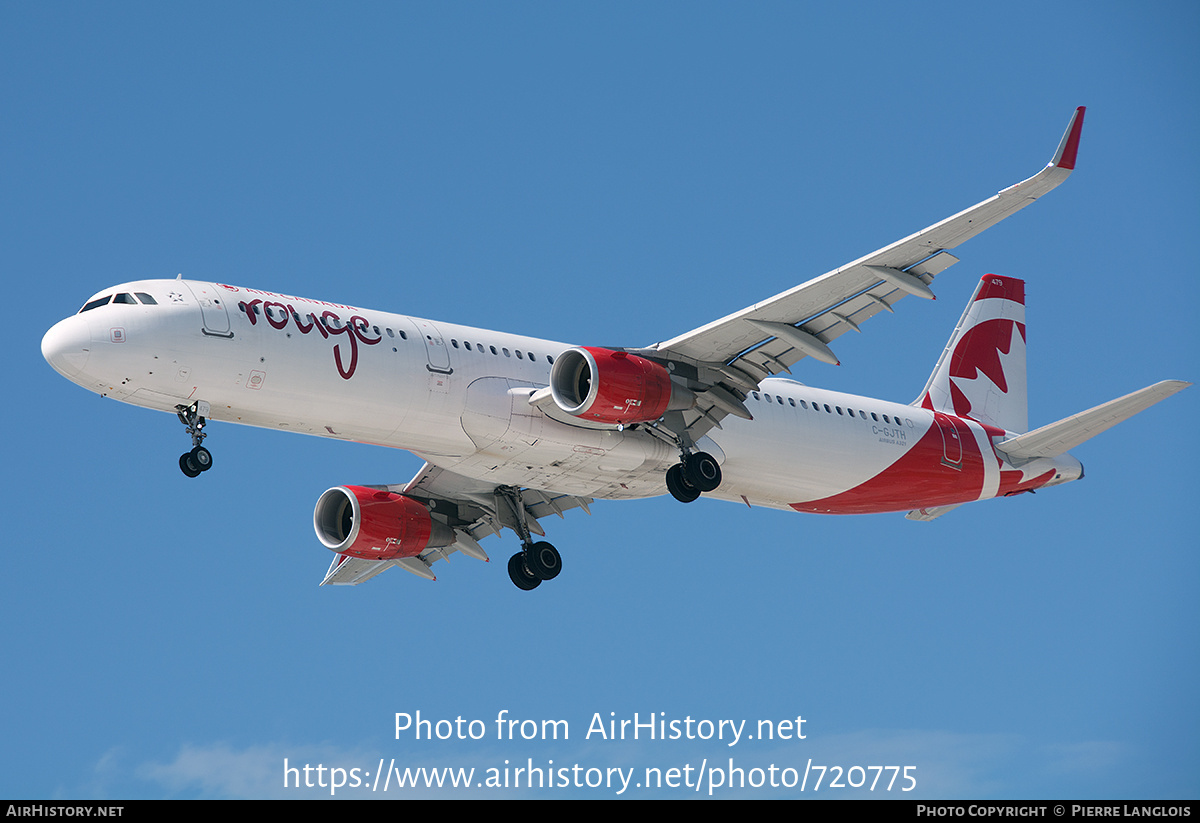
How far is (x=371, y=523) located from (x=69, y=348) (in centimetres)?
1074

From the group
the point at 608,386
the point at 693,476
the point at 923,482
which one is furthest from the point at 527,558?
the point at 923,482

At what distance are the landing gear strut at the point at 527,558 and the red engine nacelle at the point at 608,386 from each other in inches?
273

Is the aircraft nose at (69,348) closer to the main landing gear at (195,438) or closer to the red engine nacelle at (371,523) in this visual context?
the main landing gear at (195,438)

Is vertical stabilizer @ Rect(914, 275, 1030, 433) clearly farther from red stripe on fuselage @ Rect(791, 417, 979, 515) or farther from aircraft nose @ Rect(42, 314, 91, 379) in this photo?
aircraft nose @ Rect(42, 314, 91, 379)

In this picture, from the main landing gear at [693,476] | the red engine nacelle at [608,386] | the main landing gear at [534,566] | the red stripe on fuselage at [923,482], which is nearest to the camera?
the red engine nacelle at [608,386]

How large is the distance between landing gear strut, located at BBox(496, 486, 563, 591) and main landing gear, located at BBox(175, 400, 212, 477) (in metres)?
10.1

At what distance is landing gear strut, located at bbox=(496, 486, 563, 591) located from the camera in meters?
36.6

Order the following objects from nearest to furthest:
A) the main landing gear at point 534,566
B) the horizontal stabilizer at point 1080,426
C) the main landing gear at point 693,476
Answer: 1. the main landing gear at point 693,476
2. the horizontal stabilizer at point 1080,426
3. the main landing gear at point 534,566

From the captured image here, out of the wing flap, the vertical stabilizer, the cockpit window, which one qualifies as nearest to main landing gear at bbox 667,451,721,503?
the wing flap

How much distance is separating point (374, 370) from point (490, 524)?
9675 millimetres

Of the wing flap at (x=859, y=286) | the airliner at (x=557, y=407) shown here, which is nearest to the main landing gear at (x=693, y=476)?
the airliner at (x=557, y=407)

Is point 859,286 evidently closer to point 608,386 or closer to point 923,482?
point 608,386

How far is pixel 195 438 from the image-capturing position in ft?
92.5

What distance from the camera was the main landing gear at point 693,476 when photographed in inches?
1259
